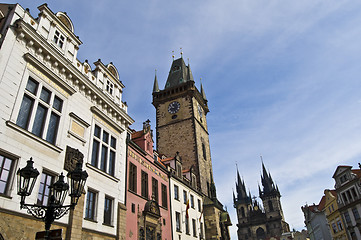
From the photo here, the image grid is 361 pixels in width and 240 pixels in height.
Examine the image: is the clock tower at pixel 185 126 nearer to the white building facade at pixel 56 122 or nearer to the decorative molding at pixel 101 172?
the decorative molding at pixel 101 172

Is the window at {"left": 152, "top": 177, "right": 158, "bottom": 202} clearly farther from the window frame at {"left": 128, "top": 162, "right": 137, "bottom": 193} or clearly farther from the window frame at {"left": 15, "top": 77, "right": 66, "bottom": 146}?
the window frame at {"left": 15, "top": 77, "right": 66, "bottom": 146}

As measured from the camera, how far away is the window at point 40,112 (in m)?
12.8

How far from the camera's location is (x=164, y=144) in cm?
4506

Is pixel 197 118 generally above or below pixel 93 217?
above

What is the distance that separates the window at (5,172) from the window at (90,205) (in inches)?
199

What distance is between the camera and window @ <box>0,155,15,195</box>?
11022mm

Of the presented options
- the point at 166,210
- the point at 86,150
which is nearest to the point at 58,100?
the point at 86,150

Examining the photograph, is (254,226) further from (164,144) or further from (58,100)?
(58,100)

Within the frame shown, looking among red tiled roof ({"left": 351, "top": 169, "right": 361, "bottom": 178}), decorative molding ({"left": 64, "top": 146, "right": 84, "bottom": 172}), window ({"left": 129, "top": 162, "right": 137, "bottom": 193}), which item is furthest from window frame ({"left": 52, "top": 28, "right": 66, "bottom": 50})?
red tiled roof ({"left": 351, "top": 169, "right": 361, "bottom": 178})

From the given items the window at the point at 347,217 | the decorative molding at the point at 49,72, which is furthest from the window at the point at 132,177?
the window at the point at 347,217

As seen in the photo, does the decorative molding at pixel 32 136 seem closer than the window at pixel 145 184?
Yes

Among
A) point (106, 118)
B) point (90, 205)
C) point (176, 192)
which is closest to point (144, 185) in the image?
point (106, 118)

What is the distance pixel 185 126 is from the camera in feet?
145

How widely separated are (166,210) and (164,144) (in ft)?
67.2
